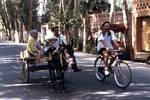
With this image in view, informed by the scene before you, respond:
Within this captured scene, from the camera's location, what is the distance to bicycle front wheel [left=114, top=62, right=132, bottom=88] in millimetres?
13352

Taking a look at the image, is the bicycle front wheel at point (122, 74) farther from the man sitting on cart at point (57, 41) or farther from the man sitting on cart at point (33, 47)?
the man sitting on cart at point (33, 47)

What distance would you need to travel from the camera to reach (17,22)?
7294cm

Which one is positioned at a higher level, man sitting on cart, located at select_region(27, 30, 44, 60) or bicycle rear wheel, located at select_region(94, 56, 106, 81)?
man sitting on cart, located at select_region(27, 30, 44, 60)

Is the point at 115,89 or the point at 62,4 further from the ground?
the point at 62,4

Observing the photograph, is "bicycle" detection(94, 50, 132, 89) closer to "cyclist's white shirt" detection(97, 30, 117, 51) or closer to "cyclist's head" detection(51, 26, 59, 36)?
"cyclist's white shirt" detection(97, 30, 117, 51)

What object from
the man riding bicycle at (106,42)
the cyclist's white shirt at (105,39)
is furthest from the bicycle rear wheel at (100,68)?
the cyclist's white shirt at (105,39)

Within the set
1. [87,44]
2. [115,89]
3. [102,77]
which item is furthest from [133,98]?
[87,44]

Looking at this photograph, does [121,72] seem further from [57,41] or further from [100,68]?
[57,41]

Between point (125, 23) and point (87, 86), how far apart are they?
46.1 feet

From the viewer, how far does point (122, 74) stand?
13508mm

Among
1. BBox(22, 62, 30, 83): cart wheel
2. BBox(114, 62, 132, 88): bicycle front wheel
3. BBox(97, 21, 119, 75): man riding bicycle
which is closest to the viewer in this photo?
BBox(114, 62, 132, 88): bicycle front wheel

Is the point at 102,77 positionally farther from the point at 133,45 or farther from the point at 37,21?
the point at 37,21

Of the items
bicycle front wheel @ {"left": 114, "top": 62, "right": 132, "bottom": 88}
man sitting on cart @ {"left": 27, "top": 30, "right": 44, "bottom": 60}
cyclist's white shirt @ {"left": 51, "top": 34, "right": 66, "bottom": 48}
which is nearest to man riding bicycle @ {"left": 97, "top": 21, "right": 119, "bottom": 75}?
bicycle front wheel @ {"left": 114, "top": 62, "right": 132, "bottom": 88}

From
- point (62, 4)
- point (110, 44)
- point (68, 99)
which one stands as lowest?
point (68, 99)
